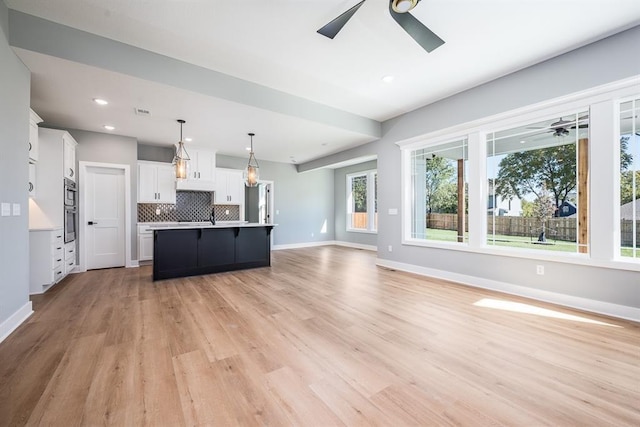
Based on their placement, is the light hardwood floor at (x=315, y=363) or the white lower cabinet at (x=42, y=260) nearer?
the light hardwood floor at (x=315, y=363)

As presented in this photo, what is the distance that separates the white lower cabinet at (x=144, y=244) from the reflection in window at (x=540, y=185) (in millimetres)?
6425

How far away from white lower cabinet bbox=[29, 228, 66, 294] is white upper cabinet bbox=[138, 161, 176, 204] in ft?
6.84

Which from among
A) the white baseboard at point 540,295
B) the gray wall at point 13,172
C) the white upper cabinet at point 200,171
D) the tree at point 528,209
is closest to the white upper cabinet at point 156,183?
the white upper cabinet at point 200,171

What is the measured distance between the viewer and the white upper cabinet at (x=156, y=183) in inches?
228

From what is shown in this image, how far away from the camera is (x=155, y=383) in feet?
5.58

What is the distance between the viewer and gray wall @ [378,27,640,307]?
2791 millimetres

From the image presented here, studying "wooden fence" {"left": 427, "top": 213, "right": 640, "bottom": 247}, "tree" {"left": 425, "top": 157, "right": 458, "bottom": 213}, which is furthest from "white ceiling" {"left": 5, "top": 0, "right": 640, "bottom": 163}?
"wooden fence" {"left": 427, "top": 213, "right": 640, "bottom": 247}

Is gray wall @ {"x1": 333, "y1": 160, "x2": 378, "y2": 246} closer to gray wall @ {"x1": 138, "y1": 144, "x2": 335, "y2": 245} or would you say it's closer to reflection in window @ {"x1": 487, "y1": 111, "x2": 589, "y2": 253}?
gray wall @ {"x1": 138, "y1": 144, "x2": 335, "y2": 245}

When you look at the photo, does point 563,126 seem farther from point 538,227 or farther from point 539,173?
point 538,227

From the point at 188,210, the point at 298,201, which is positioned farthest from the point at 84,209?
the point at 298,201

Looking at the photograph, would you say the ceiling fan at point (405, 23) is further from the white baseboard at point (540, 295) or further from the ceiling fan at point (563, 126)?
the white baseboard at point (540, 295)

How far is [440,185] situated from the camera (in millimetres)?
4785

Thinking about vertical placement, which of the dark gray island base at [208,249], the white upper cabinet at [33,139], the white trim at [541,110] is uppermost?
the white trim at [541,110]

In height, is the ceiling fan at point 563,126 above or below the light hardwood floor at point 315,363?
above
